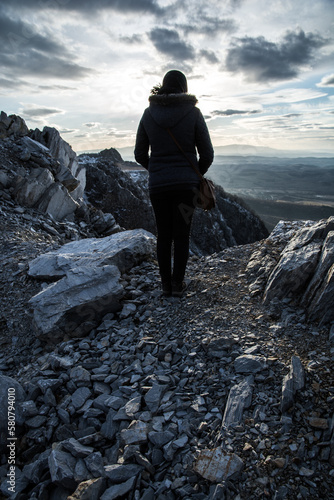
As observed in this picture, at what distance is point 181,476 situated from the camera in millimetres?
2582

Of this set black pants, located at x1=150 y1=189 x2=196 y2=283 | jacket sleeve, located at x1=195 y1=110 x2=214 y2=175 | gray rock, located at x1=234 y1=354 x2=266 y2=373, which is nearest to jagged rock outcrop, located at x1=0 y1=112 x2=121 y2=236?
black pants, located at x1=150 y1=189 x2=196 y2=283

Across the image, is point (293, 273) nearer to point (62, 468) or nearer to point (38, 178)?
→ point (62, 468)

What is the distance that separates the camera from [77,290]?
16.9ft

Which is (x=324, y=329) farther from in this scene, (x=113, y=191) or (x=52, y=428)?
(x=113, y=191)

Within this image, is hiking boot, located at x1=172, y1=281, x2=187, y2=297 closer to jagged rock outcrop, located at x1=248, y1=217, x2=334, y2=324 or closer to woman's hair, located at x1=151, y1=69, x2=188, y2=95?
jagged rock outcrop, located at x1=248, y1=217, x2=334, y2=324

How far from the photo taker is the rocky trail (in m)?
2.53

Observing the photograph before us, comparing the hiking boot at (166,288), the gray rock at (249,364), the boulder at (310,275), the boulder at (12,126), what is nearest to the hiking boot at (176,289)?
the hiking boot at (166,288)

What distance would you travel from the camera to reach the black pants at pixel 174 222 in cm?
458

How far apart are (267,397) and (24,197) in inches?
436

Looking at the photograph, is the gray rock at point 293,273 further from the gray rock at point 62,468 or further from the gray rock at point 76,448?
the gray rock at point 62,468

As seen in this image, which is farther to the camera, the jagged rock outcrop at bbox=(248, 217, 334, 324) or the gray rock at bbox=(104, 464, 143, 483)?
the jagged rock outcrop at bbox=(248, 217, 334, 324)

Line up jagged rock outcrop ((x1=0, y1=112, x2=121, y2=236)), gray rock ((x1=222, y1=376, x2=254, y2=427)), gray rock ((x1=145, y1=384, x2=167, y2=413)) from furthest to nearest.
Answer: jagged rock outcrop ((x1=0, y1=112, x2=121, y2=236)), gray rock ((x1=145, y1=384, x2=167, y2=413)), gray rock ((x1=222, y1=376, x2=254, y2=427))

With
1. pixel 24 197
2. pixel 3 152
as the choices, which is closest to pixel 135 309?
pixel 24 197

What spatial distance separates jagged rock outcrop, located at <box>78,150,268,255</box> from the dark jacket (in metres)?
30.6
